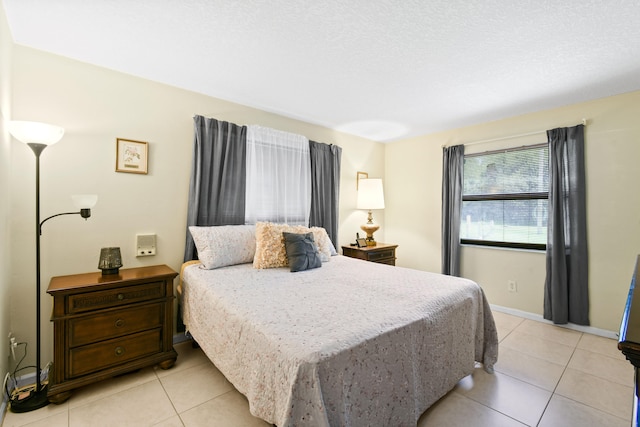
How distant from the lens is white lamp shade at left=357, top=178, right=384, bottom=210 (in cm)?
395

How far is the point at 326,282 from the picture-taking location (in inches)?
81.6

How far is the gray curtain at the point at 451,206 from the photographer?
145 inches

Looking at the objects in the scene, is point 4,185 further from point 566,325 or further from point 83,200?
point 566,325

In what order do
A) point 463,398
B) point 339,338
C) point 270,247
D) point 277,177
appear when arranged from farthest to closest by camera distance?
point 277,177 → point 270,247 → point 463,398 → point 339,338

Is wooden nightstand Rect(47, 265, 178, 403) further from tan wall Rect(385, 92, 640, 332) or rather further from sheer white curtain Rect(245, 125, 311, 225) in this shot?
tan wall Rect(385, 92, 640, 332)

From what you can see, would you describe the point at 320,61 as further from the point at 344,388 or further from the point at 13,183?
the point at 13,183

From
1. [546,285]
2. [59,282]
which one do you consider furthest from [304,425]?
[546,285]

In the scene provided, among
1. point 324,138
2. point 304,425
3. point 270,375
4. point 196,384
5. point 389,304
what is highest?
point 324,138

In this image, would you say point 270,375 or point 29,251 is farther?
point 29,251

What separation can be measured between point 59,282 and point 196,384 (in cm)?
114

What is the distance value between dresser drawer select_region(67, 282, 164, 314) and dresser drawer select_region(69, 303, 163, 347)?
0.06 meters

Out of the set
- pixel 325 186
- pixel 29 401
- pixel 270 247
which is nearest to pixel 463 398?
pixel 270 247

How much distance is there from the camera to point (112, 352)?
1.88 meters

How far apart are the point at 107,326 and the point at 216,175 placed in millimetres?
1480
